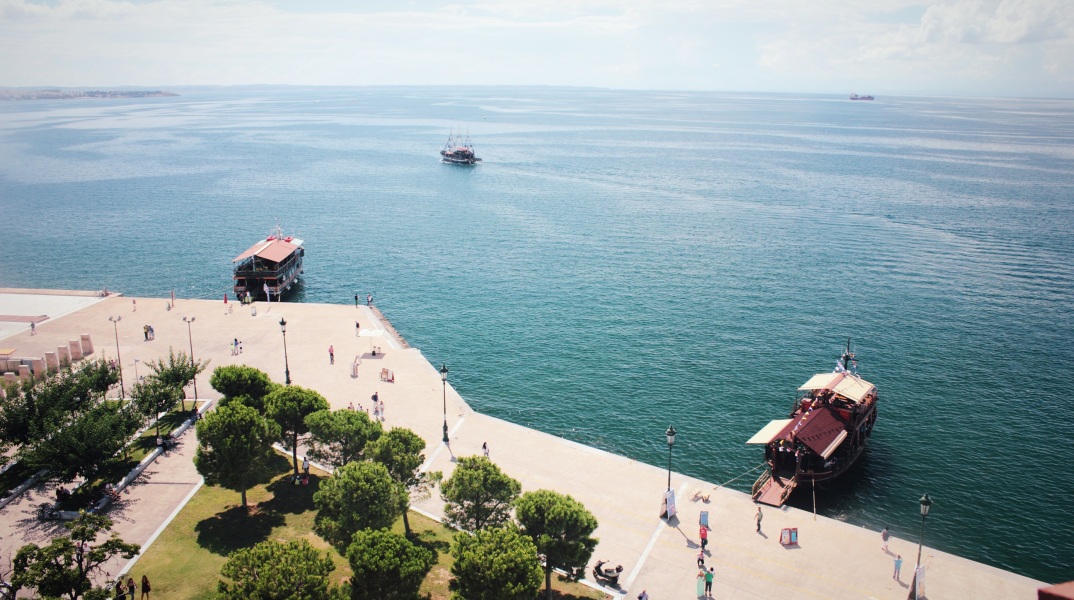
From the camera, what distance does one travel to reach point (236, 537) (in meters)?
35.2

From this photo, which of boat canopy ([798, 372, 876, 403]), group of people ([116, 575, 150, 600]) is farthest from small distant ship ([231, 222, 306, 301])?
boat canopy ([798, 372, 876, 403])

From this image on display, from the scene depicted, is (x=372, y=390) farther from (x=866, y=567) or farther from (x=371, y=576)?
(x=866, y=567)

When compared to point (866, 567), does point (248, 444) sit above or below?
above

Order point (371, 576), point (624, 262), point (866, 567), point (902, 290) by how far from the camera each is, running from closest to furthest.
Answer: point (371, 576) → point (866, 567) → point (902, 290) → point (624, 262)

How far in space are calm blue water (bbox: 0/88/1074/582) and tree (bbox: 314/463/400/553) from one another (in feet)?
74.1

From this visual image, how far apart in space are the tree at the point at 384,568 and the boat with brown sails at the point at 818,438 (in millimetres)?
24110

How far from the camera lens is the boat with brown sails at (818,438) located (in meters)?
45.0

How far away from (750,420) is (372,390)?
2967cm

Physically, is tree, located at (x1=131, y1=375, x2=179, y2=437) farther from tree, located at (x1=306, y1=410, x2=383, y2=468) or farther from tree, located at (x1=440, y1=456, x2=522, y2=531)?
tree, located at (x1=440, y1=456, x2=522, y2=531)

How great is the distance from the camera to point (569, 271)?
9131 cm

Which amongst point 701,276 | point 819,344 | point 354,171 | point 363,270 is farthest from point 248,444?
point 354,171

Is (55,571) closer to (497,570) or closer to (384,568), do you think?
(384,568)

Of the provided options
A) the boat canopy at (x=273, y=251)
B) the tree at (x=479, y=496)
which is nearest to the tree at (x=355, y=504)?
the tree at (x=479, y=496)

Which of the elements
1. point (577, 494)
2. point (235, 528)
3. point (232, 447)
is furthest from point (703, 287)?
point (235, 528)
